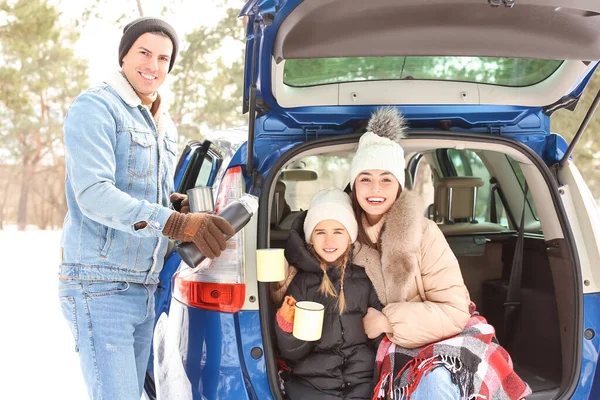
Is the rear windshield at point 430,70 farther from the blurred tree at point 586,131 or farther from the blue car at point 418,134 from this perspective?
the blurred tree at point 586,131

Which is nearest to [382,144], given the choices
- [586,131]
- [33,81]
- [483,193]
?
[483,193]

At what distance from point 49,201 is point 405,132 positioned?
60.4 feet

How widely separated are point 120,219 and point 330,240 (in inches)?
33.5

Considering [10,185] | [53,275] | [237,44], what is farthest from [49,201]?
[53,275]

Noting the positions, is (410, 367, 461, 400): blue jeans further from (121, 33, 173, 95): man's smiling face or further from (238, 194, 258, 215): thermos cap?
(121, 33, 173, 95): man's smiling face

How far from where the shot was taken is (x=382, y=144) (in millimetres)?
2498

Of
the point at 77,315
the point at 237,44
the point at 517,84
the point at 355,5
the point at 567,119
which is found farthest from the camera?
the point at 237,44

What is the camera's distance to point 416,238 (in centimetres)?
249

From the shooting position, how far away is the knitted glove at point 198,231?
6.71 ft

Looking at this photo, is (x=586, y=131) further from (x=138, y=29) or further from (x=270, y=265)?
(x=138, y=29)

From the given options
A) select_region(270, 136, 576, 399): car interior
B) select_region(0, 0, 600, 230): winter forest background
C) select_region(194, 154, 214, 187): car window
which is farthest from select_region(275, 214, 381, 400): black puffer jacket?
select_region(0, 0, 600, 230): winter forest background

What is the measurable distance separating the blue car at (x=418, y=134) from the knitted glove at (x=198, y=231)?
0.24 metres

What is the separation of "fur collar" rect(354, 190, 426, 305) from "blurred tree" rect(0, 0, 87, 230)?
43.5ft

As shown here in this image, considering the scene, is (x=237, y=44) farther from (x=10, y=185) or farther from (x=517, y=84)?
(x=517, y=84)
